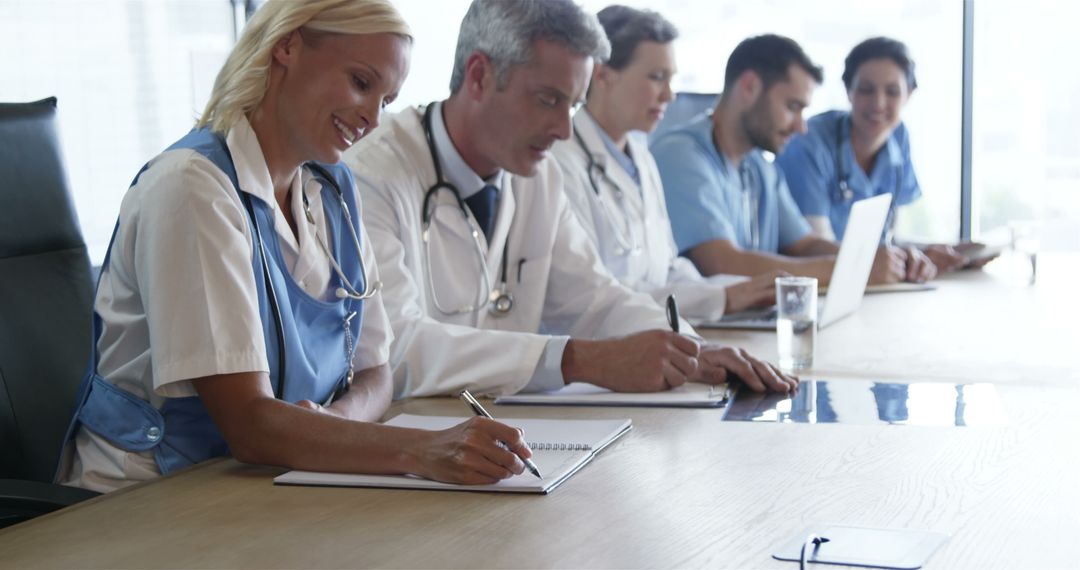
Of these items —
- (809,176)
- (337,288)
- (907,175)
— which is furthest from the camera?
(907,175)

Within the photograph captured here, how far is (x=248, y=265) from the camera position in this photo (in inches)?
53.2

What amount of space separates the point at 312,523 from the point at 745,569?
41 cm

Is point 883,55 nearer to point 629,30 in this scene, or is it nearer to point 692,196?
point 692,196

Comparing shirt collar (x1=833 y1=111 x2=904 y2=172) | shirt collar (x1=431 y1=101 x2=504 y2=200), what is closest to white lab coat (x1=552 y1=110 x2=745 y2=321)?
shirt collar (x1=431 y1=101 x2=504 y2=200)

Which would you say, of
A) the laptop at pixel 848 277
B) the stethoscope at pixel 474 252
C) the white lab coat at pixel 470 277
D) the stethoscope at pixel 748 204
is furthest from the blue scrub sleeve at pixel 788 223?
the stethoscope at pixel 474 252

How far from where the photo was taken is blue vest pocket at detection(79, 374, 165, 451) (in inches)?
55.9

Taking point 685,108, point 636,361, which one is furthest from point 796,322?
point 685,108

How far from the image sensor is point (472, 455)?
47.7 inches

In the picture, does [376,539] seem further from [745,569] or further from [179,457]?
[179,457]

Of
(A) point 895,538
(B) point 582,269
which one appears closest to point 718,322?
(B) point 582,269

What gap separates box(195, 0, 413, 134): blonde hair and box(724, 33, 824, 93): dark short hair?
2.21m

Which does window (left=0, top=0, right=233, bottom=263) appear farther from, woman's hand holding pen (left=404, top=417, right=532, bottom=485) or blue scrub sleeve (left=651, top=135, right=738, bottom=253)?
woman's hand holding pen (left=404, top=417, right=532, bottom=485)

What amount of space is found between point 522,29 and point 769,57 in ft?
5.48

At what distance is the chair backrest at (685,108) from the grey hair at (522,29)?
5.70 ft
